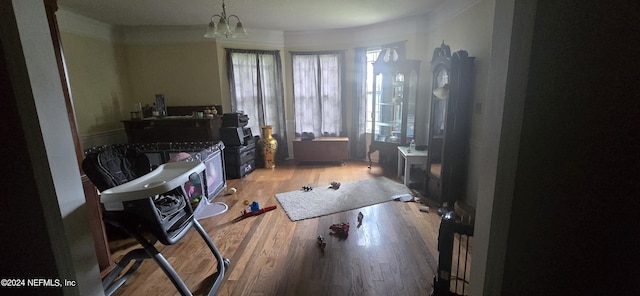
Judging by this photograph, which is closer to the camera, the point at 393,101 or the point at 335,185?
the point at 335,185

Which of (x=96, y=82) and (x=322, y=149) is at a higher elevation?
(x=96, y=82)

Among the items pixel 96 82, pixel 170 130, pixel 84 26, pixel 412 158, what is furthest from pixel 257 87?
pixel 412 158

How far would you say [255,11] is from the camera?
3568 mm

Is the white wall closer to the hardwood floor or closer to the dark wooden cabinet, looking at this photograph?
the hardwood floor

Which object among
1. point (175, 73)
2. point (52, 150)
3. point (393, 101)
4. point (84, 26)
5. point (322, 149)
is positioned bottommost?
point (322, 149)

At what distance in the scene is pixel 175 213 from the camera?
66.1 inches

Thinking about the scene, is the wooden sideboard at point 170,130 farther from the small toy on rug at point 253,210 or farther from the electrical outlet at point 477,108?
the electrical outlet at point 477,108

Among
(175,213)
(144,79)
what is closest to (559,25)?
(175,213)

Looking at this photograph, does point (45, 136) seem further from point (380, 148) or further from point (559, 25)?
point (380, 148)

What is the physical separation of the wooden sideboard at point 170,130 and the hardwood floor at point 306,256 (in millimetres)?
1396

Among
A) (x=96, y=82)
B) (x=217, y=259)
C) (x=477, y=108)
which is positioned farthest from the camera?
(x=96, y=82)

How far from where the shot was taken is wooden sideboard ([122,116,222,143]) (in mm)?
3932

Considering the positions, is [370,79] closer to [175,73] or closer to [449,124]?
[449,124]

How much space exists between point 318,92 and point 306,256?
346 cm
